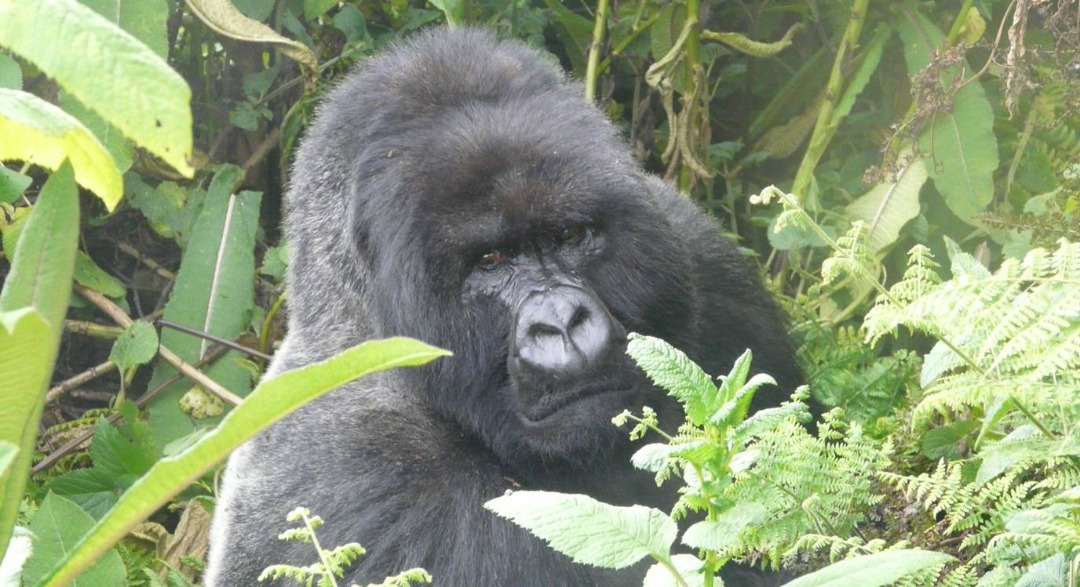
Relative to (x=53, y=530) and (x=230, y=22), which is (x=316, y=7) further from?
(x=53, y=530)

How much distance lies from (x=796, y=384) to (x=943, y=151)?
1.37 meters

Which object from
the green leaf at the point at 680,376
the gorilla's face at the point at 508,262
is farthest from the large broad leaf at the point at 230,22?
the green leaf at the point at 680,376

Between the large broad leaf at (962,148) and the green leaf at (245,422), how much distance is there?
3450 mm

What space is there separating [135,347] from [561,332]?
2.42 m

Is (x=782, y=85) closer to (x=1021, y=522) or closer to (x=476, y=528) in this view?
(x=476, y=528)

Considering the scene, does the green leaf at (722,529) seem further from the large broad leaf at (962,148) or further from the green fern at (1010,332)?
the large broad leaf at (962,148)

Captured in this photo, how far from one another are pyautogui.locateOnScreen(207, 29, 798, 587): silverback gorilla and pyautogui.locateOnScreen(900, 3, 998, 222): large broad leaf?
1632 millimetres

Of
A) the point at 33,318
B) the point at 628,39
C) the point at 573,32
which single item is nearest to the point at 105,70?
the point at 33,318

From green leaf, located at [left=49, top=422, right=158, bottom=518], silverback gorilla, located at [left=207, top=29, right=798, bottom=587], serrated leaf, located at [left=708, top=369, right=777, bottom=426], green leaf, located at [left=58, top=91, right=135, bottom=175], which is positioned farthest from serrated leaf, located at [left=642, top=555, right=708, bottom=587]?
green leaf, located at [left=49, top=422, right=158, bottom=518]

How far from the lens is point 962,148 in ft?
14.5

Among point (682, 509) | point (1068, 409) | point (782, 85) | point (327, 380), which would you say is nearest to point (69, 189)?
point (327, 380)

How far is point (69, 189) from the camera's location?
1.38 metres

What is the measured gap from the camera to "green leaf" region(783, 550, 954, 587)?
3.93ft

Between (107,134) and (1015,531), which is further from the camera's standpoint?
(107,134)
